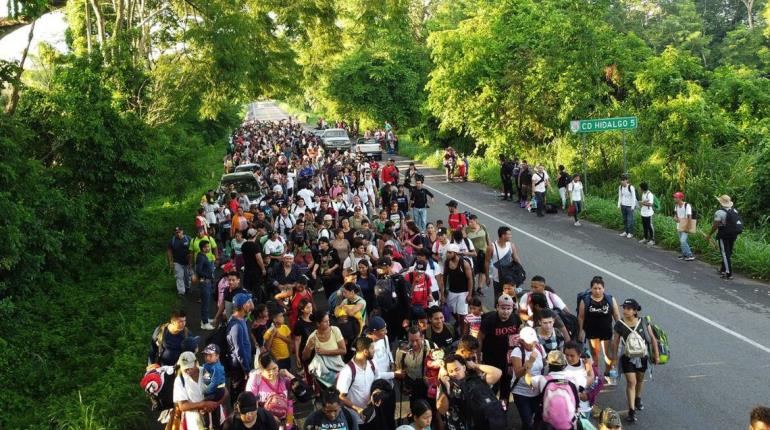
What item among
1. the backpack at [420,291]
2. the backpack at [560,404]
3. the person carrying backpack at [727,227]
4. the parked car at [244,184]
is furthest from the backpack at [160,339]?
the parked car at [244,184]

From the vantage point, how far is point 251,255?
1082cm

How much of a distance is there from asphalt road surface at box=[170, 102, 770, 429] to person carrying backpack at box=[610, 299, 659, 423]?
47cm

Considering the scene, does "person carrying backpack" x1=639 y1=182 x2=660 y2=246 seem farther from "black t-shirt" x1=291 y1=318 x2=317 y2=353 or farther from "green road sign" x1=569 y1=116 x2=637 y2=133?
"black t-shirt" x1=291 y1=318 x2=317 y2=353

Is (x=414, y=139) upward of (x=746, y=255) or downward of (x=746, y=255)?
upward

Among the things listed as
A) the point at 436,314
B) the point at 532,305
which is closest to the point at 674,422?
the point at 532,305

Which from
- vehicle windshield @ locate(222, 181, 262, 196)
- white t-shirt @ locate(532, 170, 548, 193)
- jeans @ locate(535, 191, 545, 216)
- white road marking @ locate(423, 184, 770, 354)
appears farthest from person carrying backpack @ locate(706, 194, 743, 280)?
vehicle windshield @ locate(222, 181, 262, 196)

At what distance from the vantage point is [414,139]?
46000 millimetres

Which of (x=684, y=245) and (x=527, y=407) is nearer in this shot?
(x=527, y=407)

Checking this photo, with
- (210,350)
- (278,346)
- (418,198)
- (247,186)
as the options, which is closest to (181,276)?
(278,346)

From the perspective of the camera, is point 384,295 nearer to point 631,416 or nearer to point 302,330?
point 302,330

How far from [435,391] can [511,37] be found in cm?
2354

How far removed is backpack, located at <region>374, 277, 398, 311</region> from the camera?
28.3 ft

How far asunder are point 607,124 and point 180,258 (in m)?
12.2

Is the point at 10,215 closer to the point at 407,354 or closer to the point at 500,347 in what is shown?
the point at 407,354
